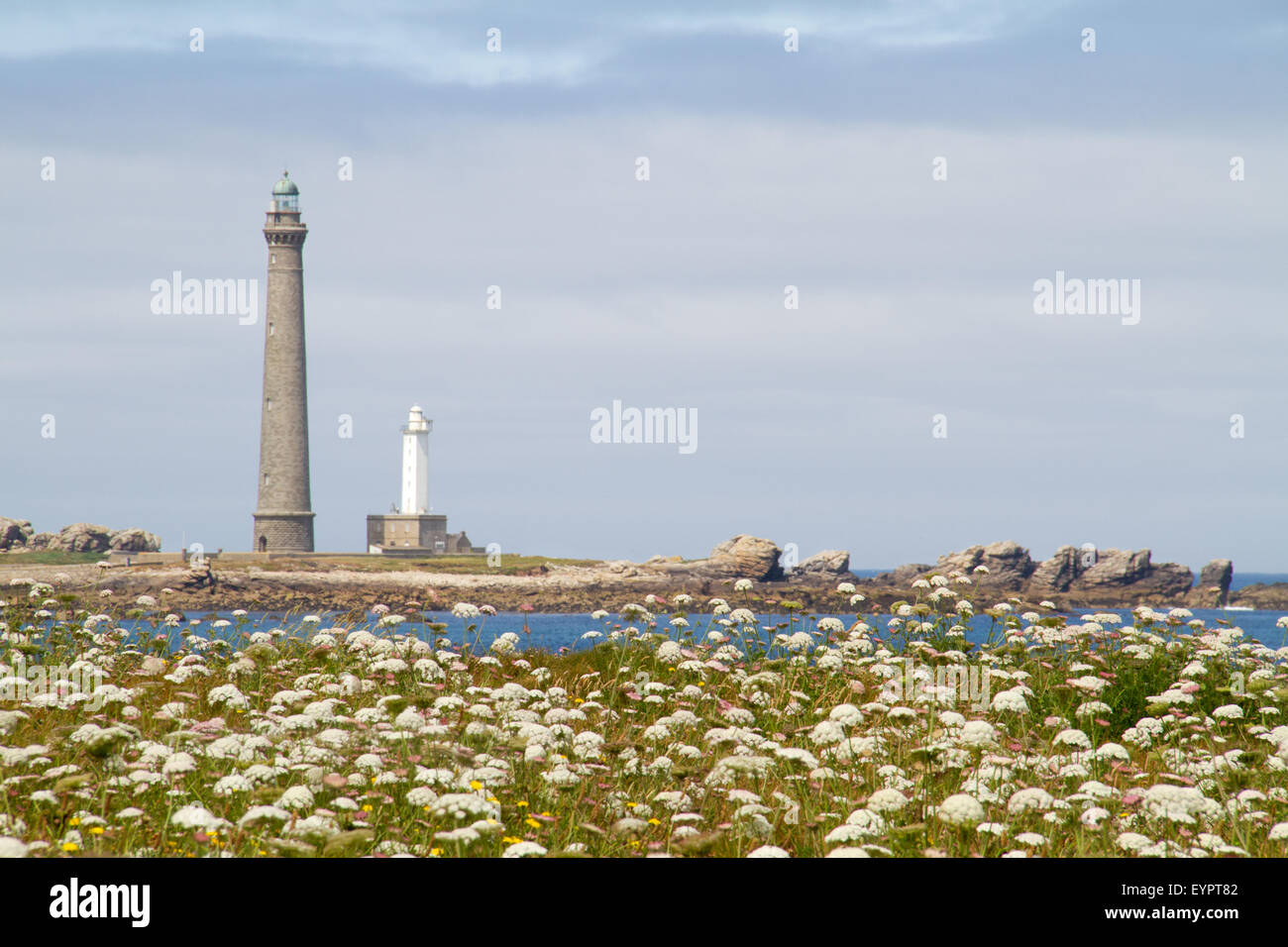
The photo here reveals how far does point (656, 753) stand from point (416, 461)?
83713 millimetres

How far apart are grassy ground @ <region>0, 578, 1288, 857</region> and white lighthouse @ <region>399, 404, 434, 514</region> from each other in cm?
7859

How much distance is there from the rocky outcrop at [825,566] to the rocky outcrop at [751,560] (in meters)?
10.6

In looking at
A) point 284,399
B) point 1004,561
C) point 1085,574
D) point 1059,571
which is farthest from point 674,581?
point 1085,574

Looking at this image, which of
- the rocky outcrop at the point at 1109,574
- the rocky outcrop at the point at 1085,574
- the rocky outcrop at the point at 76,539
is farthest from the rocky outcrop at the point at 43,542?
the rocky outcrop at the point at 1109,574

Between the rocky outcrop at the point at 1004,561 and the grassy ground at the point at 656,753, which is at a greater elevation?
the grassy ground at the point at 656,753

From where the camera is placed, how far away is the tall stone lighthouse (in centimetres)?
7331

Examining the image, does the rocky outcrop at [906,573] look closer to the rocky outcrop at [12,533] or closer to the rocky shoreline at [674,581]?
the rocky shoreline at [674,581]

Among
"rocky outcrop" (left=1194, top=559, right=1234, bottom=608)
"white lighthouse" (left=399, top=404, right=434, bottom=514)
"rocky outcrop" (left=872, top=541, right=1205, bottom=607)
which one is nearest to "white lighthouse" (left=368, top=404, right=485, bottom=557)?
"white lighthouse" (left=399, top=404, right=434, bottom=514)

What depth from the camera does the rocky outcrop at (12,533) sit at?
292 feet

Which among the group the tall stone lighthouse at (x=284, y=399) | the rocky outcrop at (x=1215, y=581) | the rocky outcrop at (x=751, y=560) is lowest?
the rocky outcrop at (x=1215, y=581)

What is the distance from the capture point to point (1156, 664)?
33.6 ft

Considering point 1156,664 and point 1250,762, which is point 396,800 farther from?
point 1156,664
